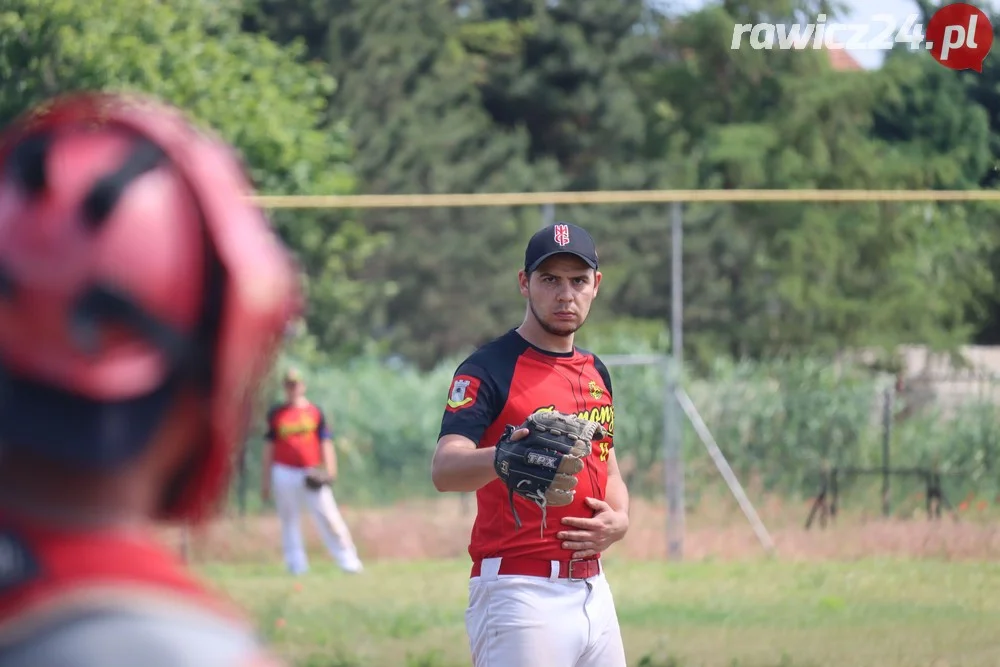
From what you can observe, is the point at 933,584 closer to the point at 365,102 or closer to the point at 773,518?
the point at 773,518

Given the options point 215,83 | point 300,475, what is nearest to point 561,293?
point 300,475

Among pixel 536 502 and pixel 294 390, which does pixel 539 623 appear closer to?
pixel 536 502

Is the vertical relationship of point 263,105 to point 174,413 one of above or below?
above

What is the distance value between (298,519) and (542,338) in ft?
30.1

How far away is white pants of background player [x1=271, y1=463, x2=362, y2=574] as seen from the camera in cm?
1309

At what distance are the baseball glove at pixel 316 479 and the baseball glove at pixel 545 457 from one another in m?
9.11

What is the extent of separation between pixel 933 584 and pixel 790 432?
3638mm

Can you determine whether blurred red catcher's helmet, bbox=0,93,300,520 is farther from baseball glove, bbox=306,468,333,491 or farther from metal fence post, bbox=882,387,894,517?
baseball glove, bbox=306,468,333,491

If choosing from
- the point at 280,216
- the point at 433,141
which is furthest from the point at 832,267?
the point at 433,141

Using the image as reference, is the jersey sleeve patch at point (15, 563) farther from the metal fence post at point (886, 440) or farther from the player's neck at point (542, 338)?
the metal fence post at point (886, 440)

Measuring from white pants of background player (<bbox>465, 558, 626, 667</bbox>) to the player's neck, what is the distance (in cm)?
66

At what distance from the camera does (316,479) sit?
13.3m

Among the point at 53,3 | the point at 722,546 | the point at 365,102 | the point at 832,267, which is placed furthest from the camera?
the point at 365,102

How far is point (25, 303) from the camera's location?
103 centimetres
